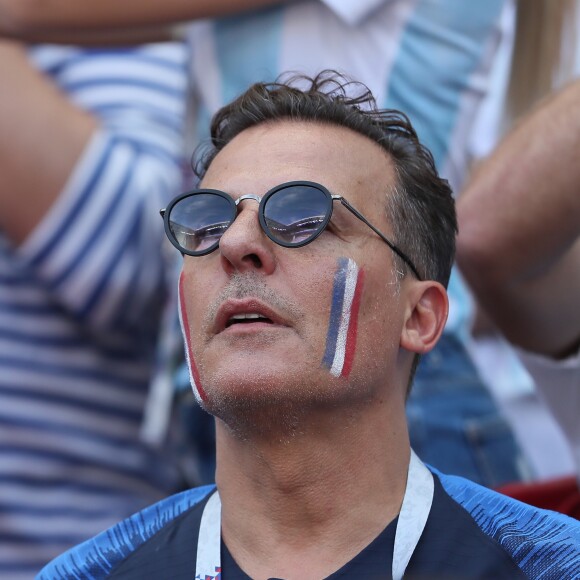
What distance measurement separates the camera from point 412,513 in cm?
228

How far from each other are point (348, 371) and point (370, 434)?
0.16 metres

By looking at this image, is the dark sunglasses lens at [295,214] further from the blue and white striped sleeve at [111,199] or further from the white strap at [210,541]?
the blue and white striped sleeve at [111,199]

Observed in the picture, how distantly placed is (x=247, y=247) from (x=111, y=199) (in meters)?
1.24

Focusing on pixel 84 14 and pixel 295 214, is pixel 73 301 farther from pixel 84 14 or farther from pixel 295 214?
pixel 295 214

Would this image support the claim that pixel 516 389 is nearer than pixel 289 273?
No

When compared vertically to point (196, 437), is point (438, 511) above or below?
above

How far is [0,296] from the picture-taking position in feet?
11.3

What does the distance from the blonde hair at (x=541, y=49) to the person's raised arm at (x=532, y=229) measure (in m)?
0.48

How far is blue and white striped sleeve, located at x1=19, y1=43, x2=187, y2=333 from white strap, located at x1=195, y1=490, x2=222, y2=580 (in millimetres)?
1134

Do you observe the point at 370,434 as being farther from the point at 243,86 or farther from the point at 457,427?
the point at 243,86

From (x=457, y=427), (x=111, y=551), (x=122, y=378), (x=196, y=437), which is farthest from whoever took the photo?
(x=122, y=378)

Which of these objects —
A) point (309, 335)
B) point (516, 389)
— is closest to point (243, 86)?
point (309, 335)

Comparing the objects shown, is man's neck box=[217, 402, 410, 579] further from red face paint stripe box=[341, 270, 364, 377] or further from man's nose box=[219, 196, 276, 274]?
man's nose box=[219, 196, 276, 274]

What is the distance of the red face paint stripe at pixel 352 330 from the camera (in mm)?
2287
